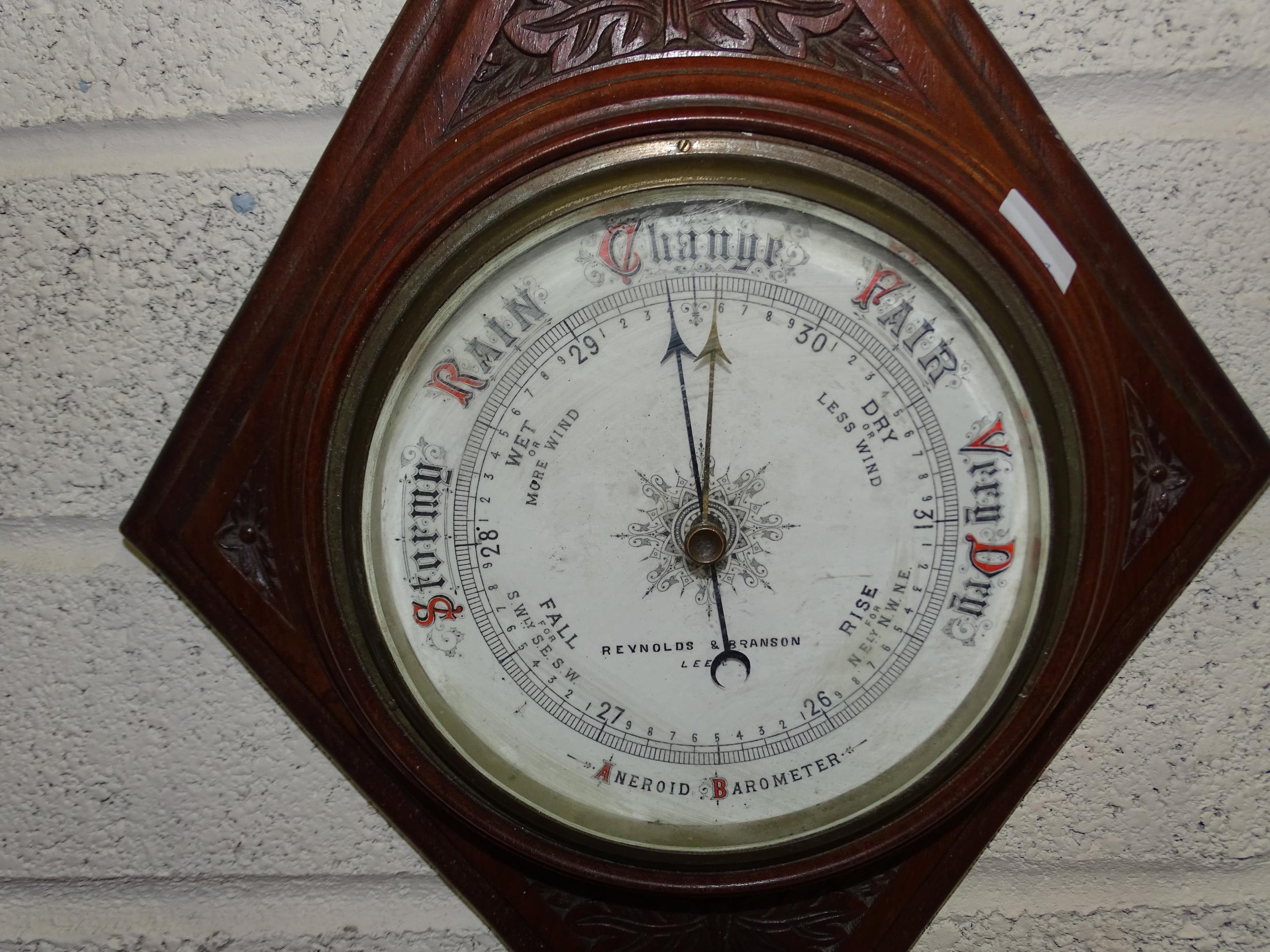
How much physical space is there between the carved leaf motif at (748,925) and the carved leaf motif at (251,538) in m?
0.32

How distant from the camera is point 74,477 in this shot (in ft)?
2.26

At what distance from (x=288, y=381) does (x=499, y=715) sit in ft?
0.85

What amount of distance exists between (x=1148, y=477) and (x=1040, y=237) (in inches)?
7.0

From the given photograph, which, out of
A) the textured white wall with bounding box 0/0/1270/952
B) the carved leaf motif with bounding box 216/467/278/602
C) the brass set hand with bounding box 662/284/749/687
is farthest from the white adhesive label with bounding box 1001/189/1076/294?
the carved leaf motif with bounding box 216/467/278/602

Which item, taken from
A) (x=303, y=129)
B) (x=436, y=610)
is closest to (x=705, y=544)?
(x=436, y=610)

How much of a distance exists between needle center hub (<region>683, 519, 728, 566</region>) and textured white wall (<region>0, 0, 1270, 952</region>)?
32 centimetres

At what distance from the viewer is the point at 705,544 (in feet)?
1.96

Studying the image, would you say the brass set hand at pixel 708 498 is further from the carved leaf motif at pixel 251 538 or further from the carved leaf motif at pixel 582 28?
the carved leaf motif at pixel 251 538

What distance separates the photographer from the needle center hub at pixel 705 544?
0.60 meters

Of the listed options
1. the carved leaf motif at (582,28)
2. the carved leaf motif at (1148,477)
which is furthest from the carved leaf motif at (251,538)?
the carved leaf motif at (1148,477)

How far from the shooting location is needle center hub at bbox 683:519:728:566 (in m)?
0.60

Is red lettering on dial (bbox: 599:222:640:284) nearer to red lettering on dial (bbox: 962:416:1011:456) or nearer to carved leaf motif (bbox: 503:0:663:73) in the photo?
carved leaf motif (bbox: 503:0:663:73)

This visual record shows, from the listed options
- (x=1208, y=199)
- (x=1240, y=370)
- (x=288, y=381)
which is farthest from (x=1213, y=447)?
(x=288, y=381)

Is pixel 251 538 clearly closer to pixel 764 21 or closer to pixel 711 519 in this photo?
pixel 711 519
